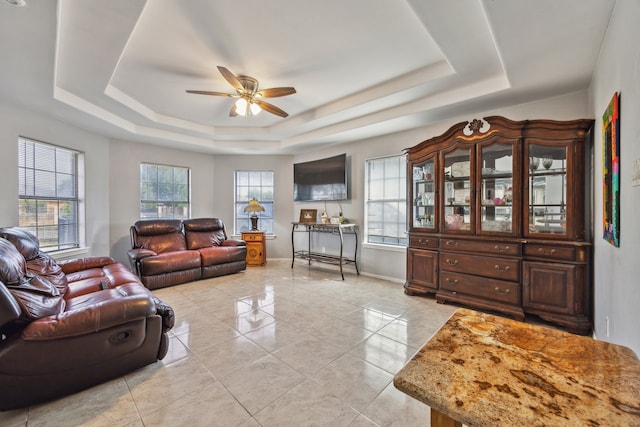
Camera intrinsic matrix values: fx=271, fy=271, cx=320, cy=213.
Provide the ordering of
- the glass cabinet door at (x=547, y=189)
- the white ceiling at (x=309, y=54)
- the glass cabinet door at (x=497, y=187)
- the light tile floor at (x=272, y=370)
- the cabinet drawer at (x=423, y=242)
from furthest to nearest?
the cabinet drawer at (x=423, y=242)
the glass cabinet door at (x=497, y=187)
the glass cabinet door at (x=547, y=189)
the white ceiling at (x=309, y=54)
the light tile floor at (x=272, y=370)

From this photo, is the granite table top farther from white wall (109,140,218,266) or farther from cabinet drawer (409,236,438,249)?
white wall (109,140,218,266)

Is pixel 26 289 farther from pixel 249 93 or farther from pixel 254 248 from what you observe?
pixel 254 248

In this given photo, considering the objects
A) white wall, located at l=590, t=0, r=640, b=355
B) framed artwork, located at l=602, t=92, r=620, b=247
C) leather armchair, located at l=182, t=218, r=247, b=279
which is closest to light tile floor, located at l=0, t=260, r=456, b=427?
leather armchair, located at l=182, t=218, r=247, b=279

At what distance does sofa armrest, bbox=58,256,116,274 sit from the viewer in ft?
10.7

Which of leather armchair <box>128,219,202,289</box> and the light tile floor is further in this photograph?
leather armchair <box>128,219,202,289</box>

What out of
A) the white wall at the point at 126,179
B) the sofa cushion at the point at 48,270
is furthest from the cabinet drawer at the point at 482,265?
the white wall at the point at 126,179

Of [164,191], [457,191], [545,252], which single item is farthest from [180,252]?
[545,252]

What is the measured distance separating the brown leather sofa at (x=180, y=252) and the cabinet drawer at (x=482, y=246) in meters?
3.50

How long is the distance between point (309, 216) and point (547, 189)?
12.4 feet

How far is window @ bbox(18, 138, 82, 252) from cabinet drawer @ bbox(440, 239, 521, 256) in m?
5.54

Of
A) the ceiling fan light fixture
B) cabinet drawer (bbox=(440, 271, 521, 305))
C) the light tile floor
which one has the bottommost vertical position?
the light tile floor

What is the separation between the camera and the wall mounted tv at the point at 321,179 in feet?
16.6

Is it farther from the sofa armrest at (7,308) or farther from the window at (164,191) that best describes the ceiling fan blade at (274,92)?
the window at (164,191)

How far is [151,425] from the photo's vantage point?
1.55 meters
